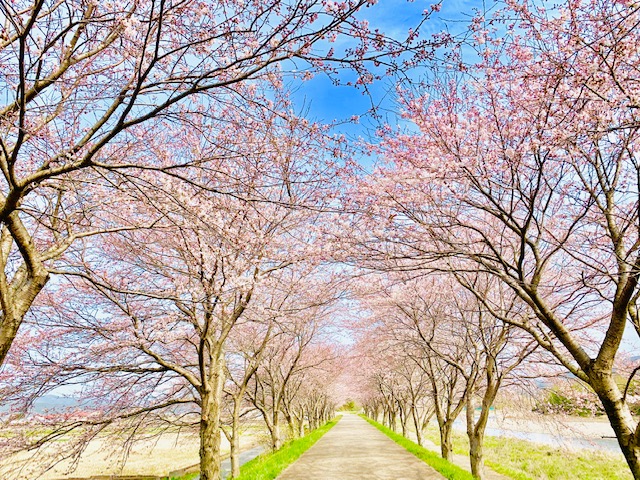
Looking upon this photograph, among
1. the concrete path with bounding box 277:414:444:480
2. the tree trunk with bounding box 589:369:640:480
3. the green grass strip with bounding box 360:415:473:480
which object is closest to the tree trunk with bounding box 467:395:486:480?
the green grass strip with bounding box 360:415:473:480

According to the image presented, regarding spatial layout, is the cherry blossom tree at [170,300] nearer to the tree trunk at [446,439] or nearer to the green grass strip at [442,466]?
the green grass strip at [442,466]

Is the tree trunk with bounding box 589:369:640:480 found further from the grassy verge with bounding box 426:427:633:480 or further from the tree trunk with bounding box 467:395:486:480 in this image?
the grassy verge with bounding box 426:427:633:480

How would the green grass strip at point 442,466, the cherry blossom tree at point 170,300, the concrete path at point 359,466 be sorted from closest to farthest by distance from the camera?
the cherry blossom tree at point 170,300 → the green grass strip at point 442,466 → the concrete path at point 359,466

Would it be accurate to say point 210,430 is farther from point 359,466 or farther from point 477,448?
point 477,448

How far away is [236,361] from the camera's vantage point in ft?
53.0

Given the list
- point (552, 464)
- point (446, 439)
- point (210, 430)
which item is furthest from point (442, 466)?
point (552, 464)

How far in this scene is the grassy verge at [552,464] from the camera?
15.8 meters

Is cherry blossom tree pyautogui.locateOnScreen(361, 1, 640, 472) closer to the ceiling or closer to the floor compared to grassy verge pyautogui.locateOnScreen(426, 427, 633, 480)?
closer to the ceiling

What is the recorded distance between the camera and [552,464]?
18594mm

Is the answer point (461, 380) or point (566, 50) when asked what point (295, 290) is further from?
point (461, 380)

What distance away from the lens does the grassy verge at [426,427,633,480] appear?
15.8 m

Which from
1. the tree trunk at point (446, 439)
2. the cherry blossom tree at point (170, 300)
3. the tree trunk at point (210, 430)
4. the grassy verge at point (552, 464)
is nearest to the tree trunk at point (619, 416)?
the cherry blossom tree at point (170, 300)

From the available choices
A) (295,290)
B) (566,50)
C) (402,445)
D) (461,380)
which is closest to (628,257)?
(566,50)

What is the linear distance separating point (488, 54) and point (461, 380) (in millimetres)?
16462
